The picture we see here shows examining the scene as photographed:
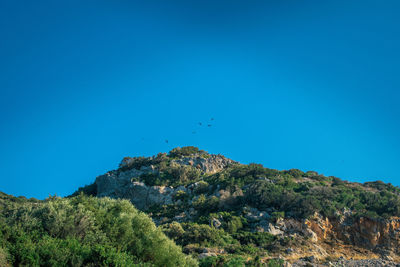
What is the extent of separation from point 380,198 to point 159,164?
111 feet

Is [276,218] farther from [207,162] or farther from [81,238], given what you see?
[207,162]

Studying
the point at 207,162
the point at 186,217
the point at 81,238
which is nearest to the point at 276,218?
the point at 186,217

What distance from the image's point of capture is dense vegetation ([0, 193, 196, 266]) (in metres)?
12.8

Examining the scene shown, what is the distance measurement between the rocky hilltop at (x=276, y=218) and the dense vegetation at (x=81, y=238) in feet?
14.3

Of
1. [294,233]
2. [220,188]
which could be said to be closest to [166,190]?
[220,188]

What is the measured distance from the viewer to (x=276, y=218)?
29438 mm

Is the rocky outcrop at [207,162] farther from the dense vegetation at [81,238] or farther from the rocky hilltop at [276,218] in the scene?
the dense vegetation at [81,238]

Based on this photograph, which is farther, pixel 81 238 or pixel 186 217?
pixel 186 217

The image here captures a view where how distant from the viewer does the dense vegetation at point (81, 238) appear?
1277cm

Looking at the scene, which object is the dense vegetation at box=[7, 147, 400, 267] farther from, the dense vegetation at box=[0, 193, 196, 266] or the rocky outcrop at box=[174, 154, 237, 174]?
the rocky outcrop at box=[174, 154, 237, 174]

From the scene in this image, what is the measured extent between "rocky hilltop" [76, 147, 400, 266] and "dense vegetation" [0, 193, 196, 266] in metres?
4.37

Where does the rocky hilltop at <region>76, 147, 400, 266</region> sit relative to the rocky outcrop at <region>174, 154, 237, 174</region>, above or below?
below

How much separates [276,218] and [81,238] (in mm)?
19433

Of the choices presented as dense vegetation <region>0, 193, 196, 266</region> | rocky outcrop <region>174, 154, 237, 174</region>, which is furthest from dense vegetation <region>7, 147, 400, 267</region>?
rocky outcrop <region>174, 154, 237, 174</region>
